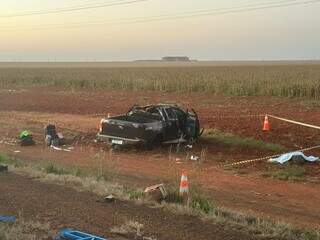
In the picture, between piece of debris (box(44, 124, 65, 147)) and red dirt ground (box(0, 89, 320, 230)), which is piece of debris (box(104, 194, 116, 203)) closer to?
red dirt ground (box(0, 89, 320, 230))

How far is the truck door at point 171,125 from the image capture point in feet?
62.9

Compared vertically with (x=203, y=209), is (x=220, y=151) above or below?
below

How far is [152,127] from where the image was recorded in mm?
18844

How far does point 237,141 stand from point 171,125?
2419 mm

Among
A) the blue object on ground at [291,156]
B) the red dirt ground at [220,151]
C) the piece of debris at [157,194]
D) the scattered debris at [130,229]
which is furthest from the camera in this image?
the blue object on ground at [291,156]

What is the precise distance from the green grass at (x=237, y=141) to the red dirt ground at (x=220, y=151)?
433 millimetres

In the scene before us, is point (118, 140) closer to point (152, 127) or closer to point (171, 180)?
point (152, 127)

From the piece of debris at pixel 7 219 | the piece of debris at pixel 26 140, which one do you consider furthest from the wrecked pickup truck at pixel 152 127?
the piece of debris at pixel 7 219

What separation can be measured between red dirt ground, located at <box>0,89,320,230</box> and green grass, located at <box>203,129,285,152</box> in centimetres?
43

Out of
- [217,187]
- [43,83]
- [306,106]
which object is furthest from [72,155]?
[43,83]

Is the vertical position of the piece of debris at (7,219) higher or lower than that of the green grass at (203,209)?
higher

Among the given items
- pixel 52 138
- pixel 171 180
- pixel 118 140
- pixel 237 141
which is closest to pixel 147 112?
pixel 118 140

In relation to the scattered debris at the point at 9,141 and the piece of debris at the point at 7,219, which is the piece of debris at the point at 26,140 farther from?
the piece of debris at the point at 7,219

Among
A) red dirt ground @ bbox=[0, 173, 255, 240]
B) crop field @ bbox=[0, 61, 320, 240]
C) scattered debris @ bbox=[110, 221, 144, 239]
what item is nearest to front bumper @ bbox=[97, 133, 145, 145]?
crop field @ bbox=[0, 61, 320, 240]
